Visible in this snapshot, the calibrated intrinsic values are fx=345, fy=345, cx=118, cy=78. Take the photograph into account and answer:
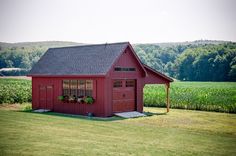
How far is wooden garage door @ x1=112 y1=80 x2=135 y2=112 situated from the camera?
2600 cm

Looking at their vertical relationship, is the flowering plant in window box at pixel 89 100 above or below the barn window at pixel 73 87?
below

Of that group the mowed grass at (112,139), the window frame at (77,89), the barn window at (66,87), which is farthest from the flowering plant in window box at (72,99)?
the mowed grass at (112,139)

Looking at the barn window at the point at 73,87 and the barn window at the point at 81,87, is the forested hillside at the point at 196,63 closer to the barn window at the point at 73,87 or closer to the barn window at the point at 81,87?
the barn window at the point at 73,87

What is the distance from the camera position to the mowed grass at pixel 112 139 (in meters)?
12.9

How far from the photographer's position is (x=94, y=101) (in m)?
25.3

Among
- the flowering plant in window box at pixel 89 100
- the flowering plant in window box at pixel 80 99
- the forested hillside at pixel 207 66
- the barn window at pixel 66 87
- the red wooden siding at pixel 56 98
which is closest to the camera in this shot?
the red wooden siding at pixel 56 98

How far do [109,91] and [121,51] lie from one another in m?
3.14

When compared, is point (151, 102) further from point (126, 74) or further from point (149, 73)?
point (126, 74)

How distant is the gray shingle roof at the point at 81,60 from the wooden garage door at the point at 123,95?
1802 mm

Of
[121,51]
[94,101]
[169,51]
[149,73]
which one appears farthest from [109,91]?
[169,51]

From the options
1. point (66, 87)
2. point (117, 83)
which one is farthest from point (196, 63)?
point (66, 87)

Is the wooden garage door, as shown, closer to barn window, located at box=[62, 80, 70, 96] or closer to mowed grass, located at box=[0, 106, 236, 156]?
barn window, located at box=[62, 80, 70, 96]

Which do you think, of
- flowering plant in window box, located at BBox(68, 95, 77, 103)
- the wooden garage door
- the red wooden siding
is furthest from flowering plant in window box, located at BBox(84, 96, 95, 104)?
the wooden garage door

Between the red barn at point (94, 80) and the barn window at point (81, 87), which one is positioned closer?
the red barn at point (94, 80)
